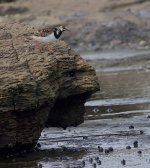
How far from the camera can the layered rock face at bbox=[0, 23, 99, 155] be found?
1570cm

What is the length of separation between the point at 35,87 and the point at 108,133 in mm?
3730

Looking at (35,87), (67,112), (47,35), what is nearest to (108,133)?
(67,112)

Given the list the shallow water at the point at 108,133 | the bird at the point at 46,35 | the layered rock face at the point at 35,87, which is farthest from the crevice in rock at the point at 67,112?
the bird at the point at 46,35

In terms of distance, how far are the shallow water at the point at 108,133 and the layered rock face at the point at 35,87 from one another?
0.56m

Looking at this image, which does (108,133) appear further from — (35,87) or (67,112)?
(35,87)

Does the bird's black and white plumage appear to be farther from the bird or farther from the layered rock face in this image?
the layered rock face

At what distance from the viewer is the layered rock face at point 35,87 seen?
15.7 meters

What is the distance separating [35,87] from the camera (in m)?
15.8

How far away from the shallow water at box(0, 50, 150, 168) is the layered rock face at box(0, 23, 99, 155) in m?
0.56

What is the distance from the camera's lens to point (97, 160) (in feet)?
51.0

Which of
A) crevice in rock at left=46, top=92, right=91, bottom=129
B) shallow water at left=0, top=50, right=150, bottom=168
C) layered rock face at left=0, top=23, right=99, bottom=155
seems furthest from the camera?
crevice in rock at left=46, top=92, right=91, bottom=129

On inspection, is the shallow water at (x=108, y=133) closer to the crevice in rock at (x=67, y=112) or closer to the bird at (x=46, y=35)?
the crevice in rock at (x=67, y=112)

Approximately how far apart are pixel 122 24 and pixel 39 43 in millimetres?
26041

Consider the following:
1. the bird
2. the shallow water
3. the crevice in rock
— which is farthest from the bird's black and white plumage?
the shallow water
